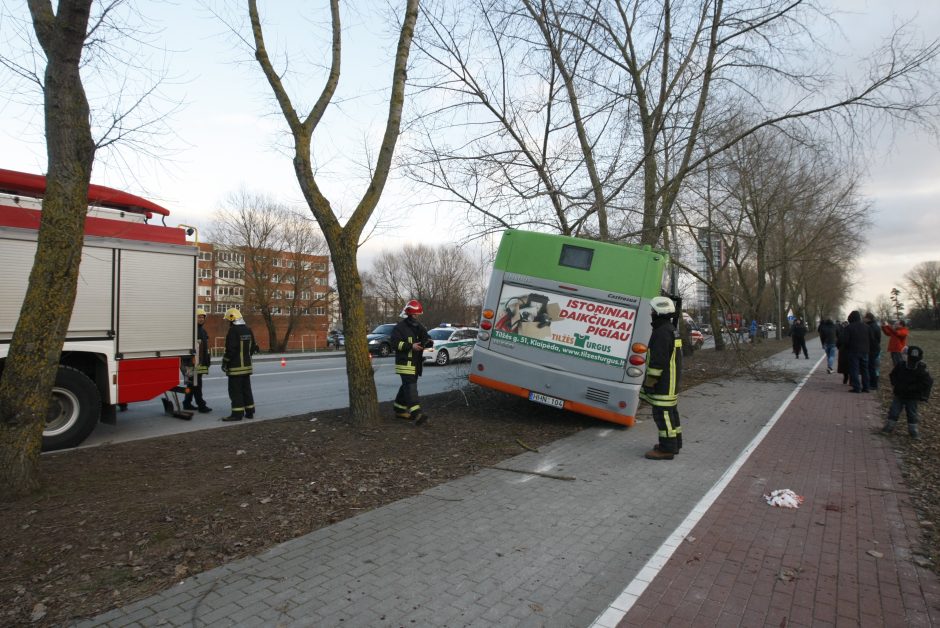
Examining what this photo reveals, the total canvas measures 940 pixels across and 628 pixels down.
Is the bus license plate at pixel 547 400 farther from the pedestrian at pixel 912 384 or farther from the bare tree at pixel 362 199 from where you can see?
the pedestrian at pixel 912 384

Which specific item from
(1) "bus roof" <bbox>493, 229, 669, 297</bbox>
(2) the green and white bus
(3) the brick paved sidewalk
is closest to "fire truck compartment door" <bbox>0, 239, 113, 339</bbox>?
(2) the green and white bus

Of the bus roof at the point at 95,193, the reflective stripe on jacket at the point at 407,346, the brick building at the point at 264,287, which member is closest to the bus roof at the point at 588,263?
the reflective stripe on jacket at the point at 407,346

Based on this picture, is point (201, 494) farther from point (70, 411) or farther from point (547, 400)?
point (547, 400)

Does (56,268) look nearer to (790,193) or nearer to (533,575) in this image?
(533,575)

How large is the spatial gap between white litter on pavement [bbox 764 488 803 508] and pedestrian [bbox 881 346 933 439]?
3.88 metres

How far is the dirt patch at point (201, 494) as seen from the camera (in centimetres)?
363

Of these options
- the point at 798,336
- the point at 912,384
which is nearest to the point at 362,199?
the point at 912,384

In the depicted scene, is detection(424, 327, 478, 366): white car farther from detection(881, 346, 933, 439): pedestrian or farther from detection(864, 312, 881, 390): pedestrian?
detection(881, 346, 933, 439): pedestrian

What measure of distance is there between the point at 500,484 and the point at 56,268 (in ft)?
14.4

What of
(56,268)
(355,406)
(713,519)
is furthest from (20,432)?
(713,519)

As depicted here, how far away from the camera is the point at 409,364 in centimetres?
838

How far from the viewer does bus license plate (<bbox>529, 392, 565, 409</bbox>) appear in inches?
327

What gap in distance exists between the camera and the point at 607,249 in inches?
330

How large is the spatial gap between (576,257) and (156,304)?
5.95 meters
